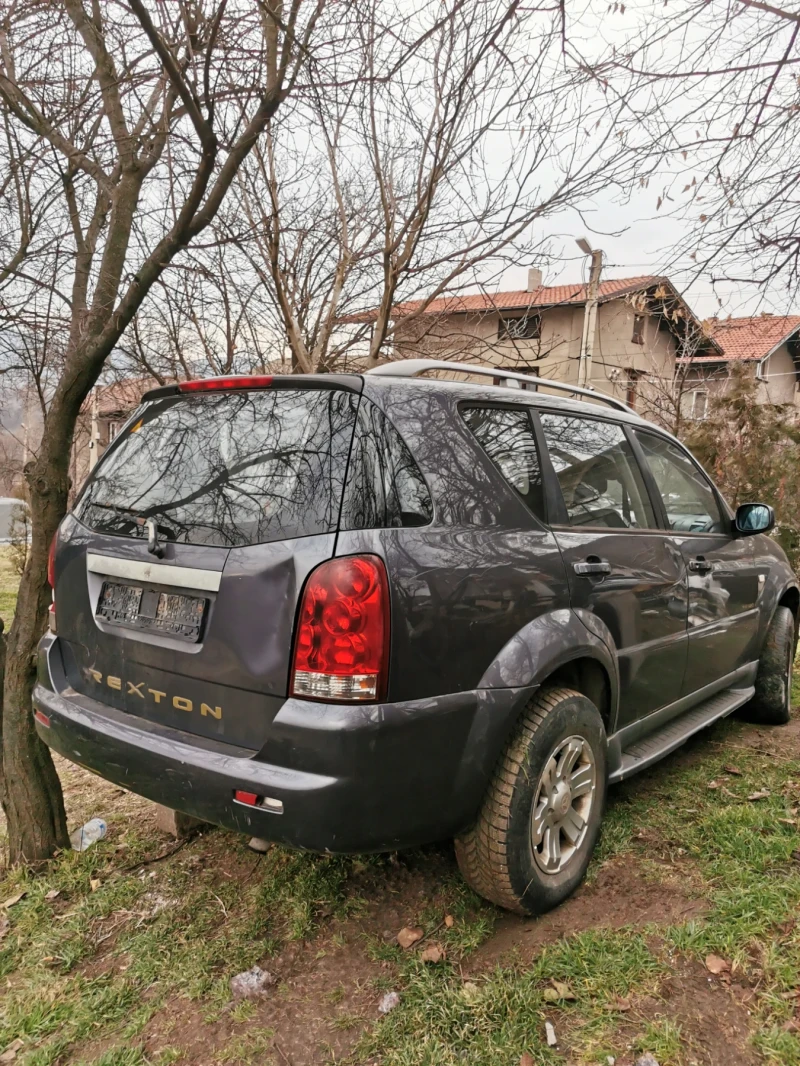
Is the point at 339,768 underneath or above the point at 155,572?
underneath

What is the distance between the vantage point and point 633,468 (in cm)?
317

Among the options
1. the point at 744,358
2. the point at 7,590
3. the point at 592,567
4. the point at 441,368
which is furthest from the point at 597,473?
the point at 7,590

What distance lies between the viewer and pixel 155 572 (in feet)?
6.91

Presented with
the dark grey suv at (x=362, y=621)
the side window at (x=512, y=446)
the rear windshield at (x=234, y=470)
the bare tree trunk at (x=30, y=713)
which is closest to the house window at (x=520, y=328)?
the dark grey suv at (x=362, y=621)

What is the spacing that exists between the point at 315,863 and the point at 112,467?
1742 millimetres

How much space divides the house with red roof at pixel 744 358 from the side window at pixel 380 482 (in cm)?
316

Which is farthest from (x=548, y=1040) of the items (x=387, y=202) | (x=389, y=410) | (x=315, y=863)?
(x=387, y=202)

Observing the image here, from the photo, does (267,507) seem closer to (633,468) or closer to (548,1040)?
(548,1040)

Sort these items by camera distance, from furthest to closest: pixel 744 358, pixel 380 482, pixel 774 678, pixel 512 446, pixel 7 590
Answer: pixel 7 590 → pixel 744 358 → pixel 774 678 → pixel 512 446 → pixel 380 482

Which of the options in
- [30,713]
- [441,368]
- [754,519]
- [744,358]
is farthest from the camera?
[744,358]

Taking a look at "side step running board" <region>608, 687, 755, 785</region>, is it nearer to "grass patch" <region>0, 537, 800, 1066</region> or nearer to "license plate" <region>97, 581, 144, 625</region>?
"grass patch" <region>0, 537, 800, 1066</region>

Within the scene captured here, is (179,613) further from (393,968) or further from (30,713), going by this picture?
(30,713)

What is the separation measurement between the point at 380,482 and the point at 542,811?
1261mm

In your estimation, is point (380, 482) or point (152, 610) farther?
point (152, 610)
